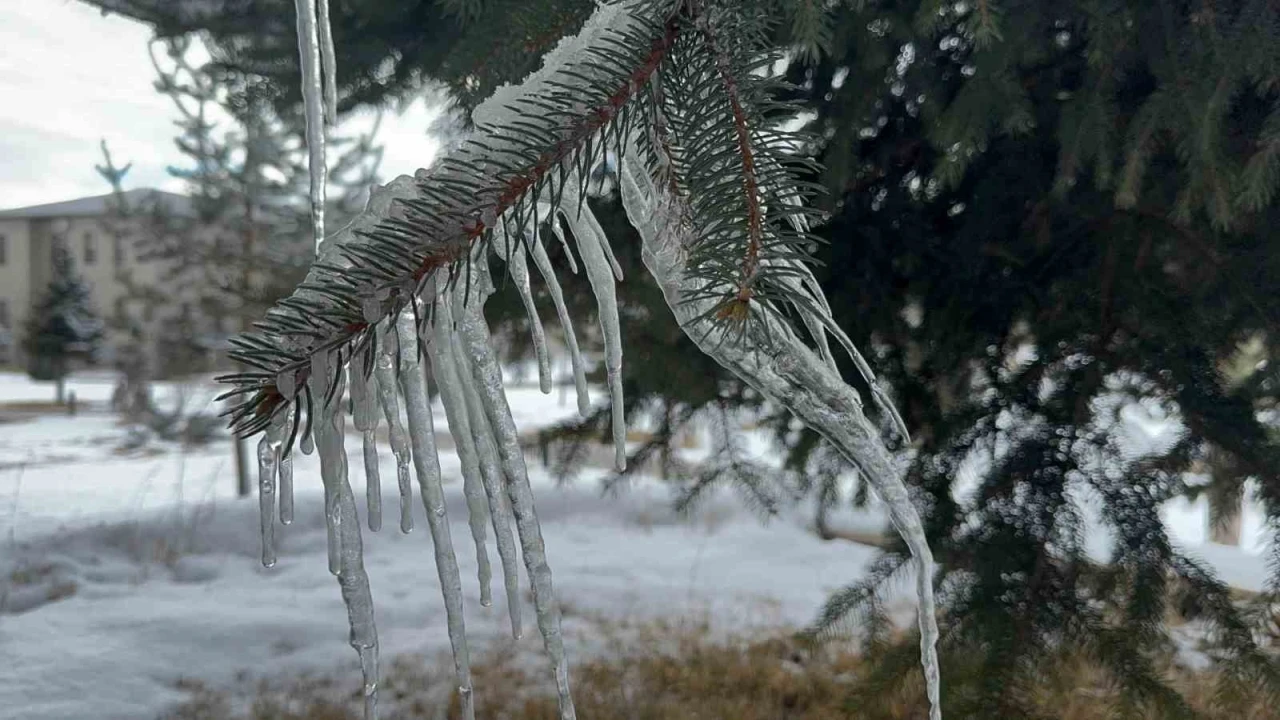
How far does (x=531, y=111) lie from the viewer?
1.70 feet

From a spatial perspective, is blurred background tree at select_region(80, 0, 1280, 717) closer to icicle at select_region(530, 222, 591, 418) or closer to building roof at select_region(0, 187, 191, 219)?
icicle at select_region(530, 222, 591, 418)

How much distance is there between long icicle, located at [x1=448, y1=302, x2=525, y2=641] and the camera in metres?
0.49

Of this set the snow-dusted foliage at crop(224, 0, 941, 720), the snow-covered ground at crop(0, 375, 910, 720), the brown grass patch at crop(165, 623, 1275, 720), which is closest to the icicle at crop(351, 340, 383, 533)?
the snow-dusted foliage at crop(224, 0, 941, 720)

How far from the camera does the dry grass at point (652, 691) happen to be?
6.71 ft

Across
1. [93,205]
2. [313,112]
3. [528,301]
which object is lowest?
[528,301]

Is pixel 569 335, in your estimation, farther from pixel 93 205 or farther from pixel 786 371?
pixel 93 205

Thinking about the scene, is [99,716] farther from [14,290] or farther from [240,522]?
[14,290]

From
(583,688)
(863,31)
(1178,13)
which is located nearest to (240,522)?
(583,688)

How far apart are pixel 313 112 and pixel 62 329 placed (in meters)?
10.4

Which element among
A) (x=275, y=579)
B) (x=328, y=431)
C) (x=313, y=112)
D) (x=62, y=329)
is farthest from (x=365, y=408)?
(x=62, y=329)

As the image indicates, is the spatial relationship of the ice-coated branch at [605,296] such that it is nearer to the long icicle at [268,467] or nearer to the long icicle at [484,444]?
the long icicle at [484,444]

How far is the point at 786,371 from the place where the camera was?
0.53 metres

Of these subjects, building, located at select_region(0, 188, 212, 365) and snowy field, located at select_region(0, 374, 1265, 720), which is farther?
building, located at select_region(0, 188, 212, 365)

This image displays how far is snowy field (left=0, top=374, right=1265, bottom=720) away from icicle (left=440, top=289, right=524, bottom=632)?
1.41m
